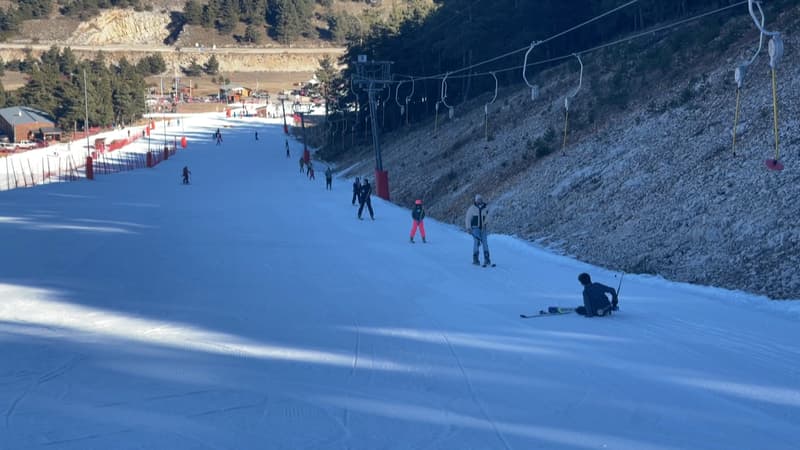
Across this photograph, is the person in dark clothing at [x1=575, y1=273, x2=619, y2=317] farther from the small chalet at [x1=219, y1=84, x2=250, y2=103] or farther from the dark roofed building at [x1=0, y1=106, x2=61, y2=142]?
the small chalet at [x1=219, y1=84, x2=250, y2=103]

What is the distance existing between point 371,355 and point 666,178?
42.8 feet

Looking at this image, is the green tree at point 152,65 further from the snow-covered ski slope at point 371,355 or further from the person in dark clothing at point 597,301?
the person in dark clothing at point 597,301

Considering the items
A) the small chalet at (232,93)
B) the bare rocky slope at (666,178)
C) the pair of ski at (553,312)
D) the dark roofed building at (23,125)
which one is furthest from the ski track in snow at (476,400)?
the small chalet at (232,93)

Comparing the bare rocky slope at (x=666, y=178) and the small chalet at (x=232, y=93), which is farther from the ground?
the small chalet at (x=232, y=93)

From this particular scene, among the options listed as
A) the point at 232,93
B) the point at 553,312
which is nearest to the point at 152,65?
the point at 232,93

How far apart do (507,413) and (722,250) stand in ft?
30.5

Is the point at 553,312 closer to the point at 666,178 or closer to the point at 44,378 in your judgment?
the point at 44,378

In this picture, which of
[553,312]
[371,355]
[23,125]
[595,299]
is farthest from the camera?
[23,125]

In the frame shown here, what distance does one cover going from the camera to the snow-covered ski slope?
25.0ft

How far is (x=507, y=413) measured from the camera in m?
8.05

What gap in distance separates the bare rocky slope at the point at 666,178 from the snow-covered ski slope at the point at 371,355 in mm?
1101

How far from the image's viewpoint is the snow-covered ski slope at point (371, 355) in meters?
7.63

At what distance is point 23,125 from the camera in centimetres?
9244

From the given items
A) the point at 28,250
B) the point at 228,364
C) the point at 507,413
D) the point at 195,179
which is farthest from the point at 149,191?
the point at 507,413
